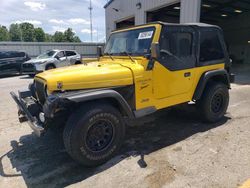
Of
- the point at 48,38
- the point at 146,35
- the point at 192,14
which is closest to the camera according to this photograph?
the point at 146,35

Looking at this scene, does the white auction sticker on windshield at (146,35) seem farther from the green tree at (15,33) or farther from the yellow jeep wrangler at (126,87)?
the green tree at (15,33)

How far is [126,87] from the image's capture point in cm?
388

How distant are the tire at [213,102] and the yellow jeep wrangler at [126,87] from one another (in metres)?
0.02

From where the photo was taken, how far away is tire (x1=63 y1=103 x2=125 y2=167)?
332 cm

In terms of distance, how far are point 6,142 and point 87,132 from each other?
212 cm

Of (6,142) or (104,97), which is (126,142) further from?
(6,142)

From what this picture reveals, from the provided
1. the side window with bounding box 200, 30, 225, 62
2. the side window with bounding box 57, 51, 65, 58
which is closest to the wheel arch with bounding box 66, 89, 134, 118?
the side window with bounding box 200, 30, 225, 62

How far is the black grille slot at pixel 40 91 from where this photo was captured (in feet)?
12.3

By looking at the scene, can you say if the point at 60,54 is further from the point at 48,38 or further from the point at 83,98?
the point at 48,38

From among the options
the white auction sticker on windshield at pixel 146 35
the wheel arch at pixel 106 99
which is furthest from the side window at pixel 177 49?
the wheel arch at pixel 106 99

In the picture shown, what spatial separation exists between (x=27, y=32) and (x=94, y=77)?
103 m

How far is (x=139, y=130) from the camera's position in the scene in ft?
16.4

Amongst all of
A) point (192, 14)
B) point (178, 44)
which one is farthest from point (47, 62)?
point (178, 44)

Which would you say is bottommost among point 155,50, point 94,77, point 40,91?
point 40,91
